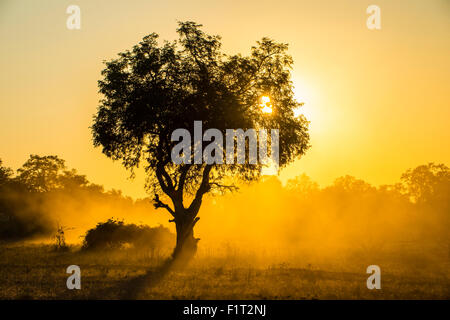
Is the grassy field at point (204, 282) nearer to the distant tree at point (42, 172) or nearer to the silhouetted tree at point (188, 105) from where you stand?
the silhouetted tree at point (188, 105)

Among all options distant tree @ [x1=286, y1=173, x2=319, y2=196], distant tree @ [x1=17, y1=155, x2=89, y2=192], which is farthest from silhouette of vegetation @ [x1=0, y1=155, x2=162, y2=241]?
distant tree @ [x1=286, y1=173, x2=319, y2=196]

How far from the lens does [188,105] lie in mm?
25438

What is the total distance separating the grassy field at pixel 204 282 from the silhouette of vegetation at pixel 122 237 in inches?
303

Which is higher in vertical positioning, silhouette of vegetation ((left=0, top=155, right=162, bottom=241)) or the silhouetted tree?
the silhouetted tree

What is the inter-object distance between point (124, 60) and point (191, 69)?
481cm

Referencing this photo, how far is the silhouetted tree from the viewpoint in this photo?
25484 millimetres

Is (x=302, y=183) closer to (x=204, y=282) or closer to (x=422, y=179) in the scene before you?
(x=422, y=179)

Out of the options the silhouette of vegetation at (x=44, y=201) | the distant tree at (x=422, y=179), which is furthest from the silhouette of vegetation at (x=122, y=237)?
the distant tree at (x=422, y=179)

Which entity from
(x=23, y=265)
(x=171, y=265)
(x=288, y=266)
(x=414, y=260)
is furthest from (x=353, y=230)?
(x=23, y=265)

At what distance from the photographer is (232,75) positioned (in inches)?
1051

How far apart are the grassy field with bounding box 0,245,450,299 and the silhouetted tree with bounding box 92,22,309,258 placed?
6113mm

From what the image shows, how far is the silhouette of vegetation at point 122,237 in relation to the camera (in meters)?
33.2

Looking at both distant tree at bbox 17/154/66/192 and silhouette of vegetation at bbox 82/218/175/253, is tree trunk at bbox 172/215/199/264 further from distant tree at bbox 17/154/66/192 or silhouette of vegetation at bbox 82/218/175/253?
distant tree at bbox 17/154/66/192
